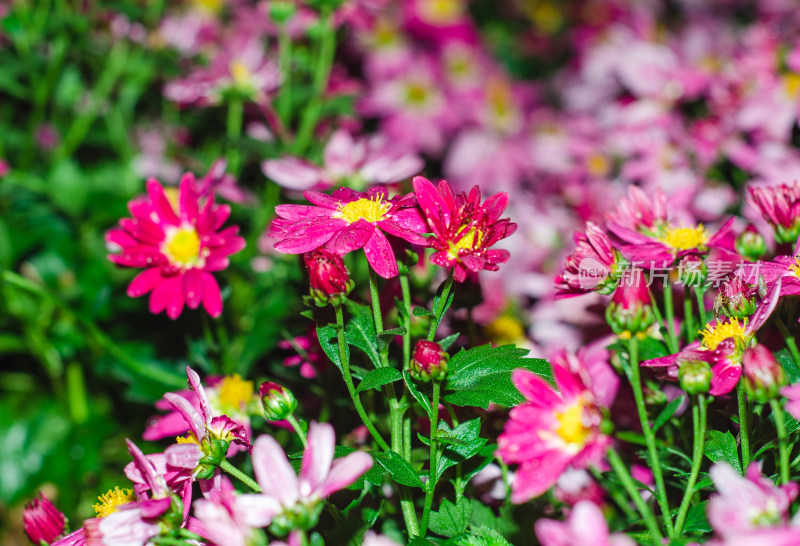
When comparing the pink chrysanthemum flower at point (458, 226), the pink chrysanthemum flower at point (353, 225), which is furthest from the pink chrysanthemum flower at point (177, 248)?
the pink chrysanthemum flower at point (458, 226)

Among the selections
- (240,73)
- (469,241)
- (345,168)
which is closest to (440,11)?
(240,73)

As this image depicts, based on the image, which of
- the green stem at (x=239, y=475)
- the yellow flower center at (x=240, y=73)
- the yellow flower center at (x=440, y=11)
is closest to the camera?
the green stem at (x=239, y=475)

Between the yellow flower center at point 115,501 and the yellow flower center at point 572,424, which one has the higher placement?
the yellow flower center at point 572,424

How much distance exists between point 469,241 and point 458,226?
2 centimetres

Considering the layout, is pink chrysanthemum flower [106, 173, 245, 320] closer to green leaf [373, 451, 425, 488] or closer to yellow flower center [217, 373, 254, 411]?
yellow flower center [217, 373, 254, 411]

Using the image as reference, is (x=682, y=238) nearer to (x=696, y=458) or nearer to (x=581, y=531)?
(x=696, y=458)

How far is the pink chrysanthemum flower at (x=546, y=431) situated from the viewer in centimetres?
45

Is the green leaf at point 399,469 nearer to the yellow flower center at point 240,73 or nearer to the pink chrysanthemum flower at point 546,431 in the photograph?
the pink chrysanthemum flower at point 546,431

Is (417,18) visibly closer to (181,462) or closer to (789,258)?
(789,258)

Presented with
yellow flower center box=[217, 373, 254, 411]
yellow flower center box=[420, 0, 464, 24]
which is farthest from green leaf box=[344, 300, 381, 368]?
yellow flower center box=[420, 0, 464, 24]

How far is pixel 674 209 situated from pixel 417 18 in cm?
112

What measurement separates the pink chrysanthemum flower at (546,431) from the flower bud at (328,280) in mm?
155

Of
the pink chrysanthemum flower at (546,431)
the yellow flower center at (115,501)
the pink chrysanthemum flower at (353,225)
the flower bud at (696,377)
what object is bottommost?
the yellow flower center at (115,501)

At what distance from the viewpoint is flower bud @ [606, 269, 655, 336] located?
502 mm
